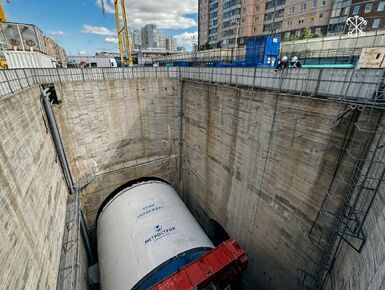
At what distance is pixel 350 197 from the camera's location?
8.69 m

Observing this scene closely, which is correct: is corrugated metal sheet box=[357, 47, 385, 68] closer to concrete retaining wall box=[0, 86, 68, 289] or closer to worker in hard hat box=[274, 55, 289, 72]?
worker in hard hat box=[274, 55, 289, 72]

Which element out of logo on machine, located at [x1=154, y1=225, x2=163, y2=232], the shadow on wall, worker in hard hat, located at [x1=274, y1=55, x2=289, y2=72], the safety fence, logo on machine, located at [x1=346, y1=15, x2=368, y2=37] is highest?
logo on machine, located at [x1=346, y1=15, x2=368, y2=37]

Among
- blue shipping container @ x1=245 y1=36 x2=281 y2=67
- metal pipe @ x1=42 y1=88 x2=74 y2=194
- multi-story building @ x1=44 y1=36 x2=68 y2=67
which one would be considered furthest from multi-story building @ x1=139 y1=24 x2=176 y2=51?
metal pipe @ x1=42 y1=88 x2=74 y2=194

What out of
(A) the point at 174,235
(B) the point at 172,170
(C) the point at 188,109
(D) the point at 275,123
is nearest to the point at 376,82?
(D) the point at 275,123

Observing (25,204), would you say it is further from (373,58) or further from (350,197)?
(373,58)

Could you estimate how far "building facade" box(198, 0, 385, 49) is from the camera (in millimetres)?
32625

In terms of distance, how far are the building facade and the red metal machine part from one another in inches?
941

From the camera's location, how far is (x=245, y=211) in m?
15.0

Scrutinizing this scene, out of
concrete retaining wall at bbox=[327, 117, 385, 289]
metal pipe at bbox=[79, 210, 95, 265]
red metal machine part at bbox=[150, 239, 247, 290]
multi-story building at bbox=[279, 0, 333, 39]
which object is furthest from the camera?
multi-story building at bbox=[279, 0, 333, 39]

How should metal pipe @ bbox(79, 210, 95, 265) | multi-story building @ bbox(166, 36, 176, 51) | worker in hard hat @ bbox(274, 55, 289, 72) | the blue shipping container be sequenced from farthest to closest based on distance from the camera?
1. multi-story building @ bbox(166, 36, 176, 51)
2. metal pipe @ bbox(79, 210, 95, 265)
3. the blue shipping container
4. worker in hard hat @ bbox(274, 55, 289, 72)

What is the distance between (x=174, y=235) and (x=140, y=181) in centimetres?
650

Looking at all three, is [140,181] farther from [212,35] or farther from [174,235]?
[212,35]

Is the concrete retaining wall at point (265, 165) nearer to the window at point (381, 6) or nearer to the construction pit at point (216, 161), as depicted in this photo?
the construction pit at point (216, 161)

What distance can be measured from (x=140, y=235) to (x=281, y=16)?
145 ft
